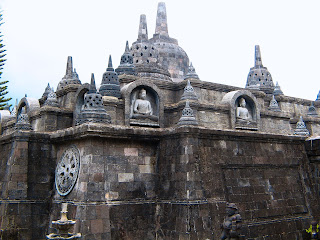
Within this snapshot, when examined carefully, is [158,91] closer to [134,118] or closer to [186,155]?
[134,118]

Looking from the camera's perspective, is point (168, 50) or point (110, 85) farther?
point (168, 50)

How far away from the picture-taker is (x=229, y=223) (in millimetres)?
10125

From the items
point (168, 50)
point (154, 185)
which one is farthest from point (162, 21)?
point (154, 185)

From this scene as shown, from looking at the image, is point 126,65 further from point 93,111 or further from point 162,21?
point 162,21

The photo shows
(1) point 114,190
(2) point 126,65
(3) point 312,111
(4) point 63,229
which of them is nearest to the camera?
(4) point 63,229

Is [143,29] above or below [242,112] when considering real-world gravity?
above

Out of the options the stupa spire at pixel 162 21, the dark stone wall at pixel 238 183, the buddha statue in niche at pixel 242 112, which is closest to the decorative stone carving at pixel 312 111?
the buddha statue in niche at pixel 242 112

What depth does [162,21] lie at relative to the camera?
22562 mm

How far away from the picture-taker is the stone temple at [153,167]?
36.7ft

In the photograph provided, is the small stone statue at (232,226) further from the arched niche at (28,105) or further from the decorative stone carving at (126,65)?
the arched niche at (28,105)

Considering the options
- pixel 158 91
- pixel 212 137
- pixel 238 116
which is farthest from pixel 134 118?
pixel 238 116

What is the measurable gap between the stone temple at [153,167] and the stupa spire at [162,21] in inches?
247

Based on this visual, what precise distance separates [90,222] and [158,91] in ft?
20.1

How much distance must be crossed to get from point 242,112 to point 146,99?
4299 mm
